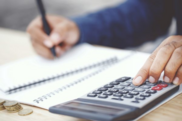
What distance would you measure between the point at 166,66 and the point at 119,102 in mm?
103

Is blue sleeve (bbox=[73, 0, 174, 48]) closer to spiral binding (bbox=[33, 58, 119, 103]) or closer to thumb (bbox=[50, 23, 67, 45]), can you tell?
thumb (bbox=[50, 23, 67, 45])

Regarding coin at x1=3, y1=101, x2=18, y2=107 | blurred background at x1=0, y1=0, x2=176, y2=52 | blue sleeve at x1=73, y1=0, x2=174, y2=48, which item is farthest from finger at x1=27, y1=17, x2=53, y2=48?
blurred background at x1=0, y1=0, x2=176, y2=52

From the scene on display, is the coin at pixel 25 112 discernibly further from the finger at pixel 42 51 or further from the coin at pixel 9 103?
the finger at pixel 42 51

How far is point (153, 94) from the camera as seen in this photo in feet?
1.23

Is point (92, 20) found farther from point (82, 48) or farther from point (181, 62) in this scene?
point (181, 62)

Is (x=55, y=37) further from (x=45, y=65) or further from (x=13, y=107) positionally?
(x=13, y=107)

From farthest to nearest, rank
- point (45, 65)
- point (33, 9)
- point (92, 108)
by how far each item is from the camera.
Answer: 1. point (33, 9)
2. point (45, 65)
3. point (92, 108)

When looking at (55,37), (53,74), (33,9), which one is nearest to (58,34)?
(55,37)

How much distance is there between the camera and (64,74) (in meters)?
0.55

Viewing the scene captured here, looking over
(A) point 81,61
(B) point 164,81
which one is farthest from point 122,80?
(A) point 81,61

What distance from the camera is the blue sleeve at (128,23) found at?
870 millimetres

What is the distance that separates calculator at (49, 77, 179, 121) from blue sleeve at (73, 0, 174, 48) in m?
0.44

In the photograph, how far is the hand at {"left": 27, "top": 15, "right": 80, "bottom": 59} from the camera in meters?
0.70

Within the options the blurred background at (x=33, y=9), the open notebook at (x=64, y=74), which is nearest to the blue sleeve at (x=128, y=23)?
the open notebook at (x=64, y=74)
